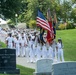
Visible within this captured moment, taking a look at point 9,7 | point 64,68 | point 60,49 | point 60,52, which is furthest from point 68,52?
point 64,68

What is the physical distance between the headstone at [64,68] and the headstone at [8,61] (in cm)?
535

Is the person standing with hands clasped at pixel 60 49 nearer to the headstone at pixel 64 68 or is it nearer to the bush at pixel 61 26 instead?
the headstone at pixel 64 68

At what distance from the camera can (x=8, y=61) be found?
57.2 feet

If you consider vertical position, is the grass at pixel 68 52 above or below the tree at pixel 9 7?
below

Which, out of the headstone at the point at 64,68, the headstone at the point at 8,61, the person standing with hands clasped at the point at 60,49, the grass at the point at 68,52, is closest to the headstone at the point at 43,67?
the headstone at the point at 8,61

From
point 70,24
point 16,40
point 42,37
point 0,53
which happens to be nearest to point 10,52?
point 0,53

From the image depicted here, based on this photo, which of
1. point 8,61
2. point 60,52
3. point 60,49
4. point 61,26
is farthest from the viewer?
point 61,26

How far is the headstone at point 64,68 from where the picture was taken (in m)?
12.2

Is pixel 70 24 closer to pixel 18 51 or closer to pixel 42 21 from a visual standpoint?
pixel 18 51

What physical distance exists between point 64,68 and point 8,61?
18.5 ft

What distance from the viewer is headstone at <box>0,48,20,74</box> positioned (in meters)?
17.3

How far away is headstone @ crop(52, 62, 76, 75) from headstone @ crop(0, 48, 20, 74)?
5.35m

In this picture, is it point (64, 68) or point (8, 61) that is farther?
point (8, 61)

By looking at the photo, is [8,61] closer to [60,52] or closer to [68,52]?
[60,52]
